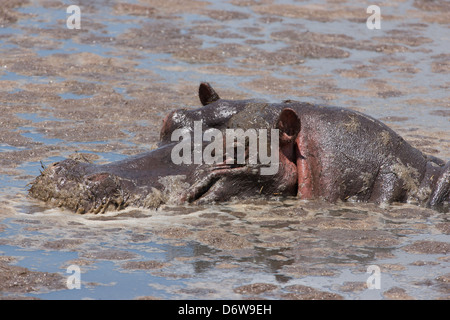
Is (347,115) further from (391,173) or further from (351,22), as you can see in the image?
(351,22)

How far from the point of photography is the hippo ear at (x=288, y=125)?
24.6 feet

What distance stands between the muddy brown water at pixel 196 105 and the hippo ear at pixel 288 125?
0.61 m

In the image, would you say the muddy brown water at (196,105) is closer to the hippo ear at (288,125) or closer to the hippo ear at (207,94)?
the hippo ear at (288,125)

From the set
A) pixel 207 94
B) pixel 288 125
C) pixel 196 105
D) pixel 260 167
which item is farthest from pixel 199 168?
pixel 196 105

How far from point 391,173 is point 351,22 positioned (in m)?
10.4

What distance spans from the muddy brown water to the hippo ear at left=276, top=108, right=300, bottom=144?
611 millimetres

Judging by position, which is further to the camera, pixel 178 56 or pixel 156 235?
pixel 178 56

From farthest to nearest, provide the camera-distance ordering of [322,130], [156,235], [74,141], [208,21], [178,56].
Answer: [208,21]
[178,56]
[74,141]
[322,130]
[156,235]

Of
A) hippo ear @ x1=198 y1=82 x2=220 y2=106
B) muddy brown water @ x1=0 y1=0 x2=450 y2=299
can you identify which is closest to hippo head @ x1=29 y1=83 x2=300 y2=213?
muddy brown water @ x1=0 y1=0 x2=450 y2=299

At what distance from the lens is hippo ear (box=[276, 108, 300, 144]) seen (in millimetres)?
7483

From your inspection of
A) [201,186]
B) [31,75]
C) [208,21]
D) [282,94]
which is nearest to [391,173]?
[201,186]

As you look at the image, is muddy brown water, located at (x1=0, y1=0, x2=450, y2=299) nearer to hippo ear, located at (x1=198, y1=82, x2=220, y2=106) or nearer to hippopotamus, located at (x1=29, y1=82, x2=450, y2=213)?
hippopotamus, located at (x1=29, y1=82, x2=450, y2=213)

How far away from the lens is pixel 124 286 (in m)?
6.13

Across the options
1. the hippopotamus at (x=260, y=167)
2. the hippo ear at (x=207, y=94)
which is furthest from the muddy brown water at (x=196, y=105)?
the hippo ear at (x=207, y=94)
